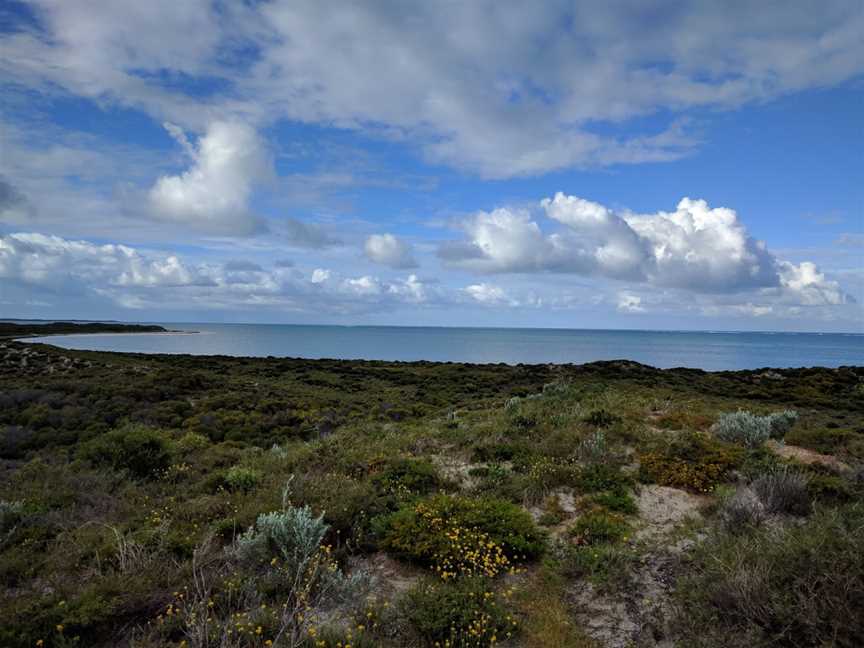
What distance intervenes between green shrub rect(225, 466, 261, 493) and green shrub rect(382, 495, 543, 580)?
3454mm

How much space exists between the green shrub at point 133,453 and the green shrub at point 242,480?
2270 mm

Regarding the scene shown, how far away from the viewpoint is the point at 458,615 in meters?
4.68

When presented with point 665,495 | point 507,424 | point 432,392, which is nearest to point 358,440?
point 507,424

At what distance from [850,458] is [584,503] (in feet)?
18.6

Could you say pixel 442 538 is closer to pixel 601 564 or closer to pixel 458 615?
pixel 458 615

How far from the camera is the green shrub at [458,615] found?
4426 millimetres

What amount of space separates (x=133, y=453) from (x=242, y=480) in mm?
3376

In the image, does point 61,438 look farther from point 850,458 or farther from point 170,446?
point 850,458

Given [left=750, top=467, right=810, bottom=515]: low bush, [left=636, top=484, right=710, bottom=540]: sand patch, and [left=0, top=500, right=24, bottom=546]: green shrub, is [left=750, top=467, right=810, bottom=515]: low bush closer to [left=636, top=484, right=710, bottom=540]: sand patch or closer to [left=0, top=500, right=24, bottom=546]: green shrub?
[left=636, top=484, right=710, bottom=540]: sand patch

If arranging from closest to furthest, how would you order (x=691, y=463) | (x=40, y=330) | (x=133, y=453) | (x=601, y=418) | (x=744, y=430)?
(x=691, y=463), (x=744, y=430), (x=133, y=453), (x=601, y=418), (x=40, y=330)

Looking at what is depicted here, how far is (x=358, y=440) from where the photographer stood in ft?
40.3

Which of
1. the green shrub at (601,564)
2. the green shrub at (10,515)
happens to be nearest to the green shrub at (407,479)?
the green shrub at (601,564)

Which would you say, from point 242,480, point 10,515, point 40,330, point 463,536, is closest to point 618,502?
point 463,536

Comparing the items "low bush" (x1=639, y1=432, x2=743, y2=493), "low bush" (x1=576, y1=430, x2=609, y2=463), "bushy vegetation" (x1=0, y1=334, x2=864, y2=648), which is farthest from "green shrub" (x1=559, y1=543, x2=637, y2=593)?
"low bush" (x1=576, y1=430, x2=609, y2=463)
